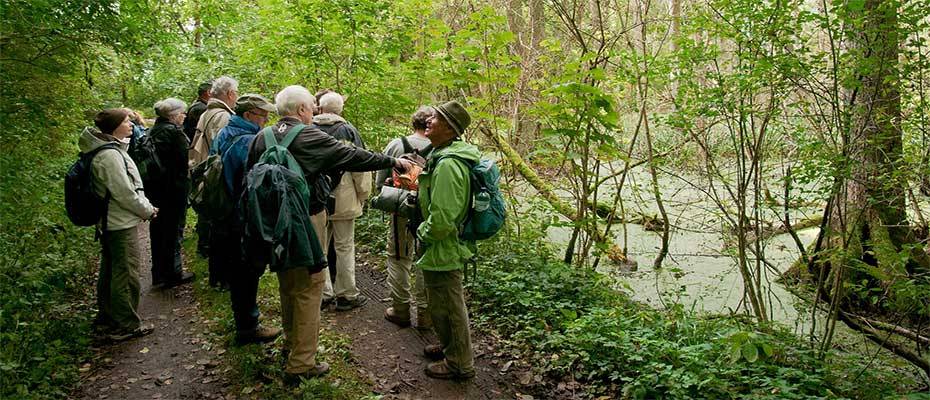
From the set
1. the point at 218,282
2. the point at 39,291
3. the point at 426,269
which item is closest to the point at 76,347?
the point at 39,291

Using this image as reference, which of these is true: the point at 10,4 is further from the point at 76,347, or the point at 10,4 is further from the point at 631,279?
the point at 631,279

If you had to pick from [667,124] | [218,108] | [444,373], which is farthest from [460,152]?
[218,108]

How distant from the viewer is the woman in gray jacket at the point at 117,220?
4344mm

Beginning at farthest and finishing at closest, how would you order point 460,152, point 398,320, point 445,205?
point 398,320
point 460,152
point 445,205

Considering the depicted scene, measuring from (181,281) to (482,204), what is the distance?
3864mm

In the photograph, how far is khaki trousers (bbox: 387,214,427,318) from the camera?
4672mm

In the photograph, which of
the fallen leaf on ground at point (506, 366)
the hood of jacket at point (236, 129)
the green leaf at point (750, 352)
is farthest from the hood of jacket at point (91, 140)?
the green leaf at point (750, 352)

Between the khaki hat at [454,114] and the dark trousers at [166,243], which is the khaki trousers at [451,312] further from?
the dark trousers at [166,243]

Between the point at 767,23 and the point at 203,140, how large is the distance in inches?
204

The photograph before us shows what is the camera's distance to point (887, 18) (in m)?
3.86

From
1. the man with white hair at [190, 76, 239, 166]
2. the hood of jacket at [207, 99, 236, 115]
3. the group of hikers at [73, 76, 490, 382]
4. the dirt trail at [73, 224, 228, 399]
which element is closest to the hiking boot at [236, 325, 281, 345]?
the group of hikers at [73, 76, 490, 382]

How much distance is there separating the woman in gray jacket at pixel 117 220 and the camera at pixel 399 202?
1865mm

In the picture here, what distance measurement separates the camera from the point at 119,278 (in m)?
4.40

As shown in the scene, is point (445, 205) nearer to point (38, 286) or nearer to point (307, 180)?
point (307, 180)
